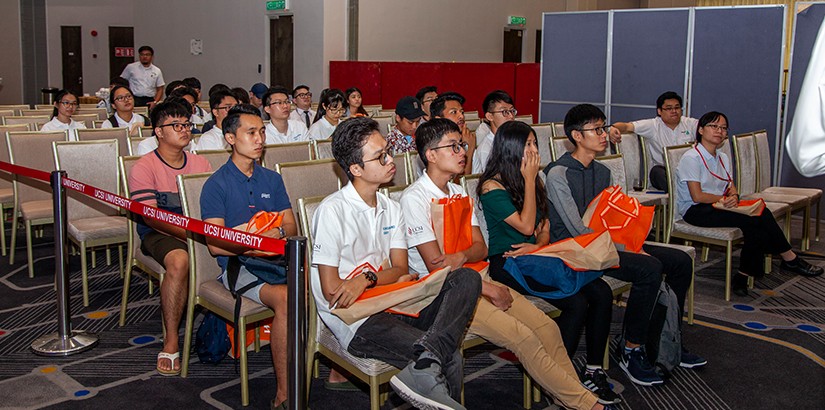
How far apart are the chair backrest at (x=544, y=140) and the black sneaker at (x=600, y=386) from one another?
2.80 meters

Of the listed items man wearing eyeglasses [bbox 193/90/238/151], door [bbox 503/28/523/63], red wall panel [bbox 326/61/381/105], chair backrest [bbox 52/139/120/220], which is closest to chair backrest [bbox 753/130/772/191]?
man wearing eyeglasses [bbox 193/90/238/151]

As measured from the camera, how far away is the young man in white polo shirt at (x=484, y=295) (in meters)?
3.07

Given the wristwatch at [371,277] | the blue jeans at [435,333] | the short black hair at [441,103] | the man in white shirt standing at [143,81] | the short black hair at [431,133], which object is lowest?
the blue jeans at [435,333]

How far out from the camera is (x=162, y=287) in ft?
12.2

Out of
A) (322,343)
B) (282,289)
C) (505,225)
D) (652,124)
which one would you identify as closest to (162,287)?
(282,289)

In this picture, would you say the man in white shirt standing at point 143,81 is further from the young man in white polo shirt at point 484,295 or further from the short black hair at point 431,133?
the young man in white polo shirt at point 484,295

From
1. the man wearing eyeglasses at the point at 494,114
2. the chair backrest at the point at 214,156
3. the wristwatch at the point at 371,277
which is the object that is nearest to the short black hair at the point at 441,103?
the man wearing eyeglasses at the point at 494,114

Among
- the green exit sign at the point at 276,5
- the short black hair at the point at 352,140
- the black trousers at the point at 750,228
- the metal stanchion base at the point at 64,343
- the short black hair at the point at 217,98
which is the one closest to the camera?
the short black hair at the point at 352,140

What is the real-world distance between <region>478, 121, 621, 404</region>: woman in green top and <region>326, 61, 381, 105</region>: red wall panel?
8.78 m

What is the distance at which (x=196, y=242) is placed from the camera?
138 inches

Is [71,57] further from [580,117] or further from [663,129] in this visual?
[580,117]

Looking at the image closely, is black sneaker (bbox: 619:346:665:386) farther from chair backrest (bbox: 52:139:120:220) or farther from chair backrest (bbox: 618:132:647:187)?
chair backrest (bbox: 52:139:120:220)

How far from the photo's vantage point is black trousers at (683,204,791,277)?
503 cm

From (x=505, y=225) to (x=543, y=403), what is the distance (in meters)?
0.78
